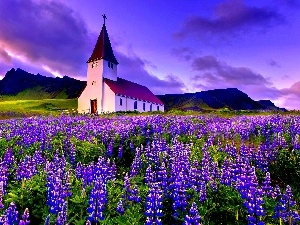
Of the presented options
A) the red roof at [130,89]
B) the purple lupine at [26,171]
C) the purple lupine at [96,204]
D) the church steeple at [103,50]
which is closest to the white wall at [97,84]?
the church steeple at [103,50]

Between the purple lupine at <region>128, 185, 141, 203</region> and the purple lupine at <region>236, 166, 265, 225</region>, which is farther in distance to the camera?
the purple lupine at <region>128, 185, 141, 203</region>

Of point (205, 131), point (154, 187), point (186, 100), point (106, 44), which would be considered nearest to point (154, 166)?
point (154, 187)

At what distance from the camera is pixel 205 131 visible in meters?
11.9

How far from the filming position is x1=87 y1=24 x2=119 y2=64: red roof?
5403 centimetres

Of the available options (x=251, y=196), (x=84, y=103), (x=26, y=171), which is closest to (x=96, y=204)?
(x=251, y=196)

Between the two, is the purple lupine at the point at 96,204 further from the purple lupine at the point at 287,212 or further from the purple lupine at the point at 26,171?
the purple lupine at the point at 287,212

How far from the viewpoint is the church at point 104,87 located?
52.5 meters

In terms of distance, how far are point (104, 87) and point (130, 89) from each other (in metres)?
7.22

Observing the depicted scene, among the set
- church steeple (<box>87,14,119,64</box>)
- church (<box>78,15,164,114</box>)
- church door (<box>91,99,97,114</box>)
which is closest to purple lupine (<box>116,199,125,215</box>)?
church (<box>78,15,164,114</box>)

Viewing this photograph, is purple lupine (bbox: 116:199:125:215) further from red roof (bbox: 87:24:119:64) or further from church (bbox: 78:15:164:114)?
red roof (bbox: 87:24:119:64)

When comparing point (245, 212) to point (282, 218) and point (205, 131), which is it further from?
point (205, 131)

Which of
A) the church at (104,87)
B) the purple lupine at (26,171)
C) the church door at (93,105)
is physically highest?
the church at (104,87)

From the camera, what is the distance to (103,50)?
178ft

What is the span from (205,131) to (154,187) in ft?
25.3
